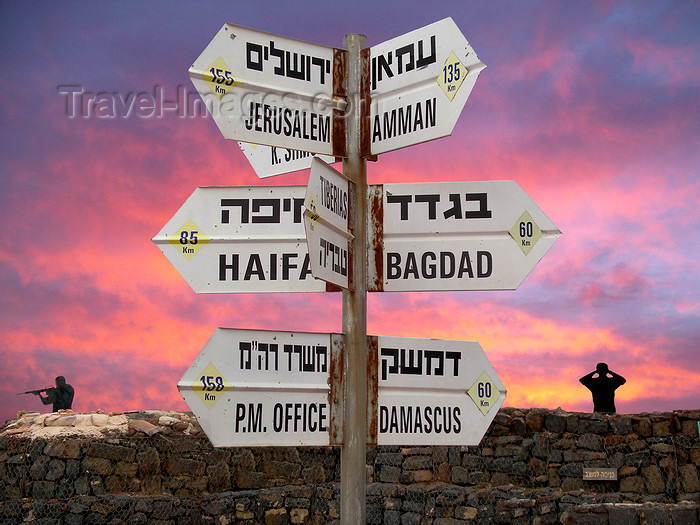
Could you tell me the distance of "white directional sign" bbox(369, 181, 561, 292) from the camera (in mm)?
3574

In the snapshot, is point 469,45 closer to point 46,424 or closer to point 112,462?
point 112,462

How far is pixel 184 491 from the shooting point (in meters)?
11.5

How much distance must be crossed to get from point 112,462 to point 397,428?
906cm

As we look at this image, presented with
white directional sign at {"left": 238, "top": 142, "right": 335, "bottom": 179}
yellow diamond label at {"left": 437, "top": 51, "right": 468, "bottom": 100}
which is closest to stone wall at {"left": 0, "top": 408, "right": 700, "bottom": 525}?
white directional sign at {"left": 238, "top": 142, "right": 335, "bottom": 179}

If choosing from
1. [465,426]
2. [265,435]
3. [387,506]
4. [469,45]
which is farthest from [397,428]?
[387,506]

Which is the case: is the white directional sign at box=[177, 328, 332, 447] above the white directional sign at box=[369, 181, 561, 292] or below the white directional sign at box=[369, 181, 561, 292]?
below

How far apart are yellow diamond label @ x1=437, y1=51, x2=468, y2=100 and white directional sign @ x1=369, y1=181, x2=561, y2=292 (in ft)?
1.51

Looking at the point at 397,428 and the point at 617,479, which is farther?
the point at 617,479

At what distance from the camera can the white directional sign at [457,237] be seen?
3574 millimetres

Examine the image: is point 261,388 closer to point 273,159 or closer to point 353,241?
point 353,241

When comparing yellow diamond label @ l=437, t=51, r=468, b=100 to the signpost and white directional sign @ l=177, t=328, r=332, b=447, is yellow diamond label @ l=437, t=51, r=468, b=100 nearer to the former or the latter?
the signpost

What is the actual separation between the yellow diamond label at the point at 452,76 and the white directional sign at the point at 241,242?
0.85m

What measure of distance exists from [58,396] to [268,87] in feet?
36.2

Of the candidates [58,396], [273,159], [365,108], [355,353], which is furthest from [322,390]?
[58,396]
